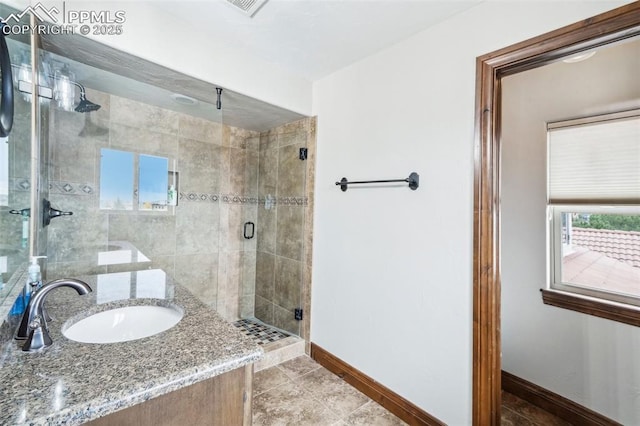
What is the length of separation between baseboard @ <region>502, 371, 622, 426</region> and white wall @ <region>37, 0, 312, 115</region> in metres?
2.65

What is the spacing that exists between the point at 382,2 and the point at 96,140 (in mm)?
2085

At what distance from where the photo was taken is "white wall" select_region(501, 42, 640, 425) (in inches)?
61.2

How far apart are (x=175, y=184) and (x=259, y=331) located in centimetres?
162

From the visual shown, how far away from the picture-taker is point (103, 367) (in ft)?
2.44

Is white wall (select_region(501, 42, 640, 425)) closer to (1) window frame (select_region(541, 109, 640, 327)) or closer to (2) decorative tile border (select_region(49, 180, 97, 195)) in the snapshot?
(1) window frame (select_region(541, 109, 640, 327))

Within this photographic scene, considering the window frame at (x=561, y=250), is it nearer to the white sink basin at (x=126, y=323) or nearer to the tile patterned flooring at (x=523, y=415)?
the tile patterned flooring at (x=523, y=415)

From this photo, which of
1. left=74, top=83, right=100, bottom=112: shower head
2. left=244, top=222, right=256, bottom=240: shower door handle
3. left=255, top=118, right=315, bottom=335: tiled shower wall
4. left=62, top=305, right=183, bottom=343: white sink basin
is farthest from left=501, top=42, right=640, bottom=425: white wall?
left=74, top=83, right=100, bottom=112: shower head

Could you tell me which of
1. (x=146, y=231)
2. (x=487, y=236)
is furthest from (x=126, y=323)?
(x=487, y=236)

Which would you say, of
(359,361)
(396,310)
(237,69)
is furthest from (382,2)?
(359,361)

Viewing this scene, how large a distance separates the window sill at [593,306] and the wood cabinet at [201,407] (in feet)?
6.51

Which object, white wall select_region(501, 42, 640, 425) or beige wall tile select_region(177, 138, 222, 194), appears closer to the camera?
white wall select_region(501, 42, 640, 425)

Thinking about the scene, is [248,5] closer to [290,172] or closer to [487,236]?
[290,172]

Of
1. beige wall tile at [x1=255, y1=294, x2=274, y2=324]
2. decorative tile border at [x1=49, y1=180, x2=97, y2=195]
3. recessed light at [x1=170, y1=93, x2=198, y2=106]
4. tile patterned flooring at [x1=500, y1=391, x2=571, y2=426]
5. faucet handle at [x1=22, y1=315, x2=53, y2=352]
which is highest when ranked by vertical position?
recessed light at [x1=170, y1=93, x2=198, y2=106]

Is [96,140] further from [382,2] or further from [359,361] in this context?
[359,361]
